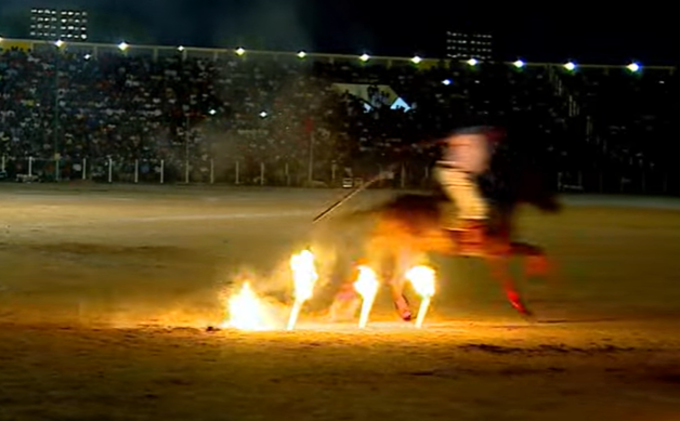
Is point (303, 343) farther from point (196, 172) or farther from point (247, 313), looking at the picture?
point (196, 172)

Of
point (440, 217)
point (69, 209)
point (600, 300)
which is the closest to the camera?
point (440, 217)

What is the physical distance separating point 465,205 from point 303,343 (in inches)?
117

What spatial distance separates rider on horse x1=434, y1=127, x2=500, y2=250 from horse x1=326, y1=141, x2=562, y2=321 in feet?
0.31

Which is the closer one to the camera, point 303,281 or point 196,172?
point 303,281

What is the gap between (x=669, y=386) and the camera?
8.14 metres

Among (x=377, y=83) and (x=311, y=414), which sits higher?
(x=377, y=83)

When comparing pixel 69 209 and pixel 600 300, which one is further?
pixel 69 209

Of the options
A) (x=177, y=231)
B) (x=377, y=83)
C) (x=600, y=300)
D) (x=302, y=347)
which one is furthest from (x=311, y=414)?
(x=377, y=83)

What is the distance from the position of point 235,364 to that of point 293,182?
150 feet

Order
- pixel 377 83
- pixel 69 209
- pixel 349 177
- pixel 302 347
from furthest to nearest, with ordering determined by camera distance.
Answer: pixel 377 83 → pixel 349 177 → pixel 69 209 → pixel 302 347

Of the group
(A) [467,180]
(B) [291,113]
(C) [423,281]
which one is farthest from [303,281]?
(B) [291,113]

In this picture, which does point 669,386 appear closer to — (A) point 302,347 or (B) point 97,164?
(A) point 302,347

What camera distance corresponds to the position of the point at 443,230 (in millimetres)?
12148

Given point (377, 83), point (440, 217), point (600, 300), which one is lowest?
point (600, 300)
